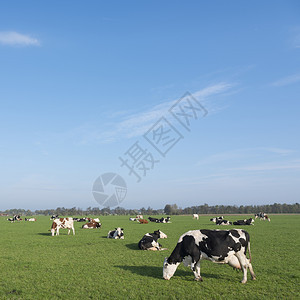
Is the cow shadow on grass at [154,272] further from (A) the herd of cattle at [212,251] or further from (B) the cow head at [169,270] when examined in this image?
(A) the herd of cattle at [212,251]

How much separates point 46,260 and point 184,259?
675 cm

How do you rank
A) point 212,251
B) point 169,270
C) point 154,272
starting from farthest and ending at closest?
point 154,272
point 169,270
point 212,251

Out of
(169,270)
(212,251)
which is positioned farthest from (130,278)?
(212,251)

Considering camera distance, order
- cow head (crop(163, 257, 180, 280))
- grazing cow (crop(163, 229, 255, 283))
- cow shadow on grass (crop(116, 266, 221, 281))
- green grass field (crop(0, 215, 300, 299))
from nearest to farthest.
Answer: green grass field (crop(0, 215, 300, 299)) < grazing cow (crop(163, 229, 255, 283)) < cow head (crop(163, 257, 180, 280)) < cow shadow on grass (crop(116, 266, 221, 281))

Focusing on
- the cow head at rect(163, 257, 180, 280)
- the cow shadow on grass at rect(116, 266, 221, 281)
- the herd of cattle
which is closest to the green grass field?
the cow shadow on grass at rect(116, 266, 221, 281)

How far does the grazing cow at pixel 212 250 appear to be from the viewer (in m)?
9.23

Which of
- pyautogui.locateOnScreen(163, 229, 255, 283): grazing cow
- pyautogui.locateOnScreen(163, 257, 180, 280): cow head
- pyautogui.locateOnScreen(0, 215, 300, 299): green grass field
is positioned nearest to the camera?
pyautogui.locateOnScreen(0, 215, 300, 299): green grass field

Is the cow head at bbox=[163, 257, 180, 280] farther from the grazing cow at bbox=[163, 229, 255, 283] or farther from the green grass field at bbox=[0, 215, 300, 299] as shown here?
the green grass field at bbox=[0, 215, 300, 299]

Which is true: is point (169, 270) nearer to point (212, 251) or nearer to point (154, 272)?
point (154, 272)

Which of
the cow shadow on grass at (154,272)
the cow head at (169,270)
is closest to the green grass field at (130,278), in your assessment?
the cow shadow on grass at (154,272)

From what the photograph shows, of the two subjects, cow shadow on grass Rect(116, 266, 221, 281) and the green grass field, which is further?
cow shadow on grass Rect(116, 266, 221, 281)

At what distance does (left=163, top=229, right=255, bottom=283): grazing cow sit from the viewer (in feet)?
30.3

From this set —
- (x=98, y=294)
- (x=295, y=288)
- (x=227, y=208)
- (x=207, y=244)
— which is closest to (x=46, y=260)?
(x=98, y=294)

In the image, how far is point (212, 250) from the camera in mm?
9258
